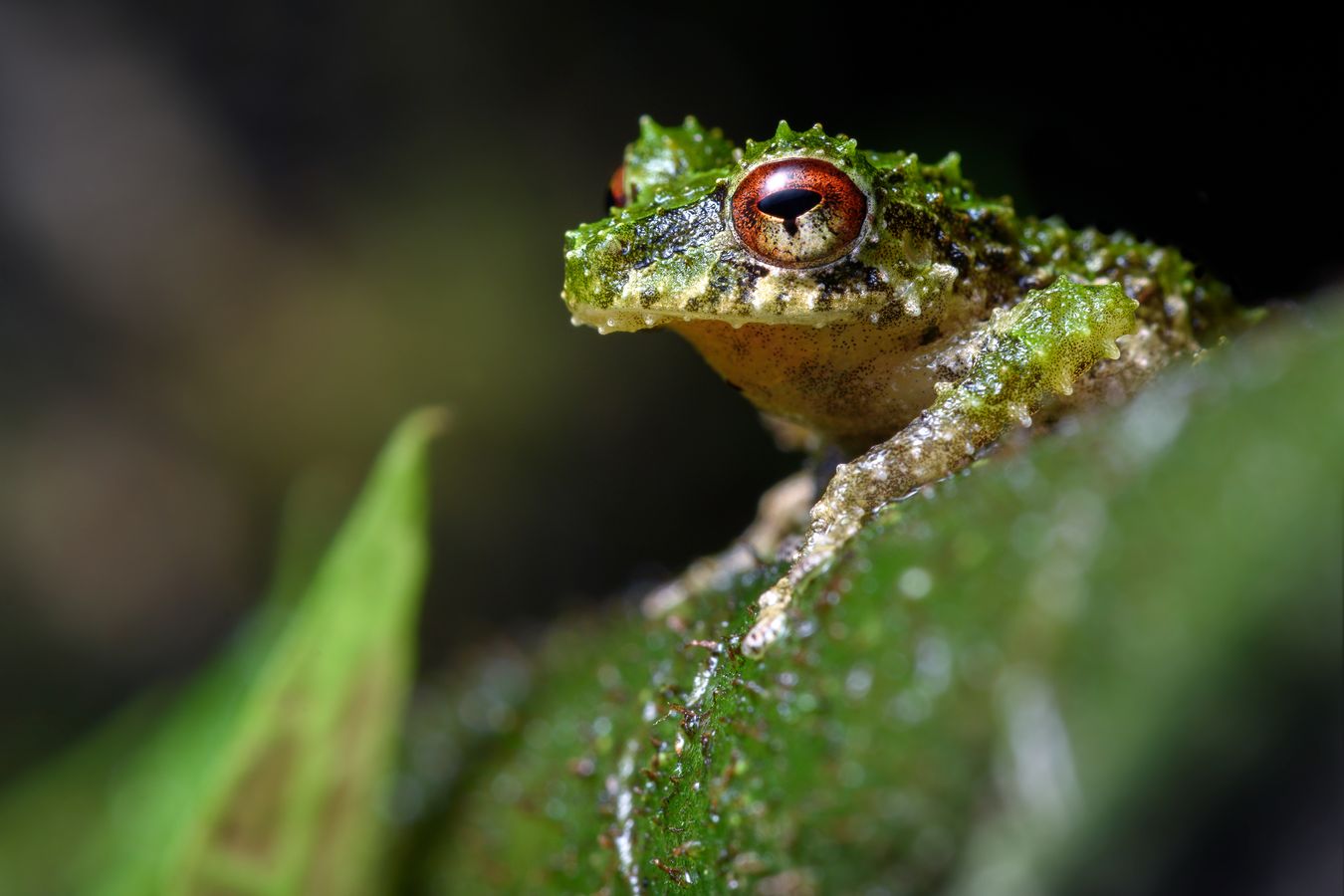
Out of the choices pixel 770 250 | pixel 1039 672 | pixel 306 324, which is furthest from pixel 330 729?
pixel 306 324

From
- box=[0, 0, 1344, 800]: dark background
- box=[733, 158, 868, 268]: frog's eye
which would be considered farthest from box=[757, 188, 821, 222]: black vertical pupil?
box=[0, 0, 1344, 800]: dark background

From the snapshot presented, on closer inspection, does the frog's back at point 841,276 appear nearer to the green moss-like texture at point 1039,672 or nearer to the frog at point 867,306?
Result: the frog at point 867,306

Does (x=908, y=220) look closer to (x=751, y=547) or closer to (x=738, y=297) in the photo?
(x=738, y=297)

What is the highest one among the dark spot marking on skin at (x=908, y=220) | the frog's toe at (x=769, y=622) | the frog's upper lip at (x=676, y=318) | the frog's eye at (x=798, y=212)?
the dark spot marking on skin at (x=908, y=220)

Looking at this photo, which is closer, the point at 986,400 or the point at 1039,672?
the point at 1039,672

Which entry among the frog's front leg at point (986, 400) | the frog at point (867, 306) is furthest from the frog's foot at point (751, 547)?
the frog's front leg at point (986, 400)

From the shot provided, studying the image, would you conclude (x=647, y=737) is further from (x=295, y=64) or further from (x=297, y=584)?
(x=295, y=64)

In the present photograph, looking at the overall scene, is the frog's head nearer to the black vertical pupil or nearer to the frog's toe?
the black vertical pupil
